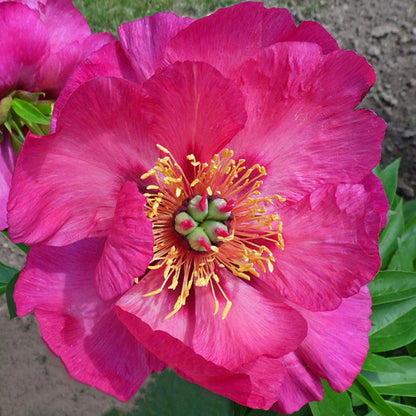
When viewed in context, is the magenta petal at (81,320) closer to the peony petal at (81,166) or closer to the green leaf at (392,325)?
the peony petal at (81,166)

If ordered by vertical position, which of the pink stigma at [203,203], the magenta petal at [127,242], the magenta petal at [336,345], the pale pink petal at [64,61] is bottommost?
the magenta petal at [336,345]

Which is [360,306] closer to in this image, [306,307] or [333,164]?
[306,307]

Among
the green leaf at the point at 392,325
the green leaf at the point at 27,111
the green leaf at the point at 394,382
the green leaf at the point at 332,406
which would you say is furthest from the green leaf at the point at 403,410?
the green leaf at the point at 27,111

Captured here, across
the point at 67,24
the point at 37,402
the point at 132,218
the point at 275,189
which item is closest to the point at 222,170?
the point at 275,189

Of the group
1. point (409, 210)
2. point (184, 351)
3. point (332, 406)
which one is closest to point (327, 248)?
point (184, 351)

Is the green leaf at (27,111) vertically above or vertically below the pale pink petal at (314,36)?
below

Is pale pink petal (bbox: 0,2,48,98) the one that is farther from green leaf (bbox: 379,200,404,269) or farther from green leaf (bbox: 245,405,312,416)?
green leaf (bbox: 379,200,404,269)

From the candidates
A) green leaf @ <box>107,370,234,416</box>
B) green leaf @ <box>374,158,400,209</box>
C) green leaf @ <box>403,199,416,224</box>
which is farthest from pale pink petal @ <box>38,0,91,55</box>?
green leaf @ <box>403,199,416,224</box>
